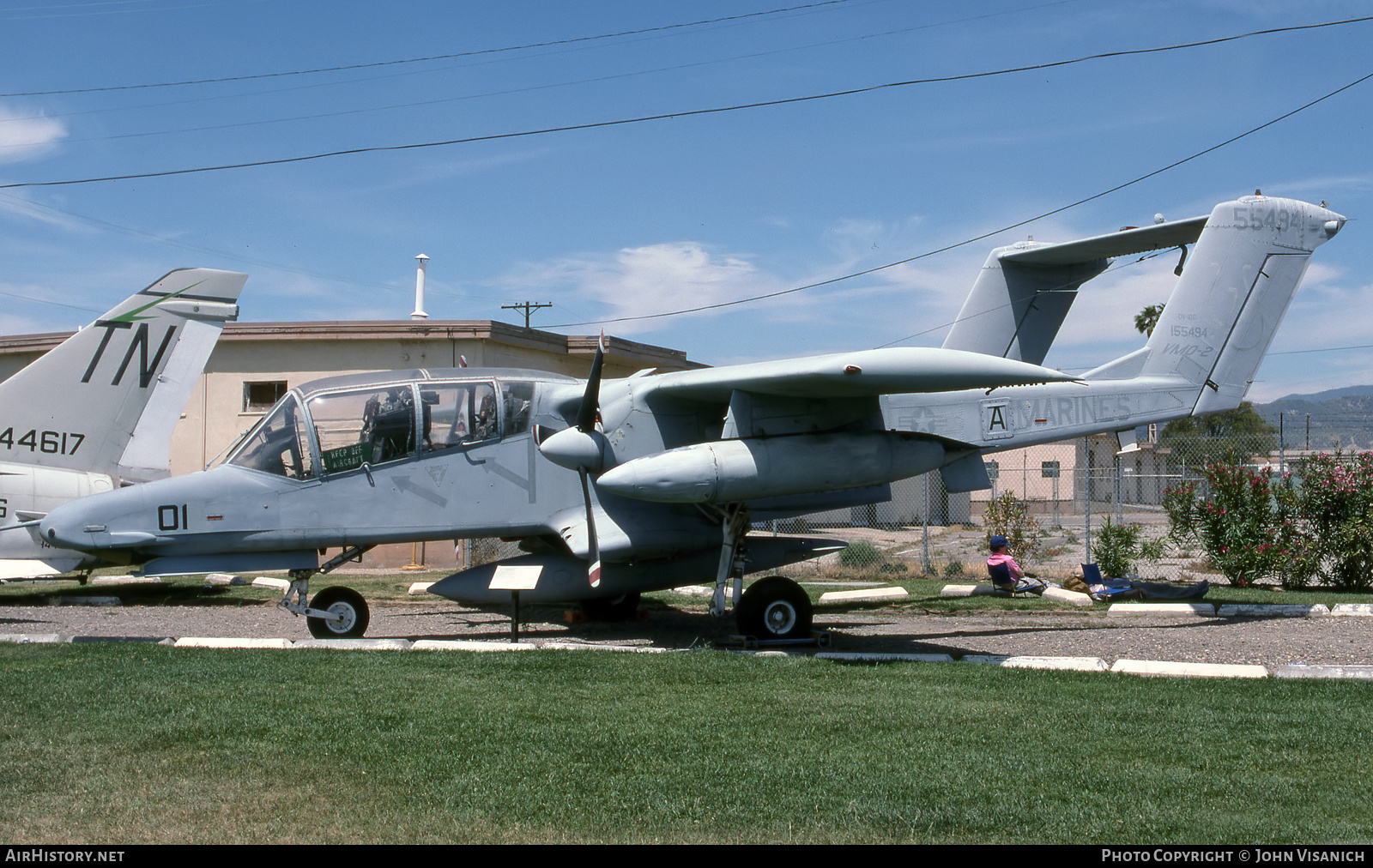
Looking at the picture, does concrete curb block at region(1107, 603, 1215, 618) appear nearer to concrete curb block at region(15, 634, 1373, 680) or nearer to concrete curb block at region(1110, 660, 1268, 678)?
concrete curb block at region(15, 634, 1373, 680)

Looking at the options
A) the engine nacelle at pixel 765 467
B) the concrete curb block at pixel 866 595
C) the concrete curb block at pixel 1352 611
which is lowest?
the concrete curb block at pixel 866 595

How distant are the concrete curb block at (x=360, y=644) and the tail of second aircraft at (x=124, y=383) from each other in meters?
5.82

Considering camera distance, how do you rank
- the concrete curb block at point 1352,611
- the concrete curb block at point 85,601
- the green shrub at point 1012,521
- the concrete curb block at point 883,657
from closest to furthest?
the concrete curb block at point 883,657
the concrete curb block at point 1352,611
the concrete curb block at point 85,601
the green shrub at point 1012,521

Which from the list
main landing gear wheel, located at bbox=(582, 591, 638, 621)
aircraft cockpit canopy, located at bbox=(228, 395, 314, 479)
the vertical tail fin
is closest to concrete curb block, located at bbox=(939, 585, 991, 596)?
the vertical tail fin

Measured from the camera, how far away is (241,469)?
10266mm

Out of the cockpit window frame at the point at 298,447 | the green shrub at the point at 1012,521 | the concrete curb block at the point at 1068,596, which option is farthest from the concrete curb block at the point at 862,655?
the green shrub at the point at 1012,521

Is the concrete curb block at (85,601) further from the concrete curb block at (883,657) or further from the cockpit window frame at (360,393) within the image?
the concrete curb block at (883,657)

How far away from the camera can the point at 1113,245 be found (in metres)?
12.6

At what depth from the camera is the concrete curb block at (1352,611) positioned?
484 inches

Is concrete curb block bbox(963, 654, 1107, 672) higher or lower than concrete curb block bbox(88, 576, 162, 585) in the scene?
higher

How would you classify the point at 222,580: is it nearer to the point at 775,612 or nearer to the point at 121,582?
the point at 121,582

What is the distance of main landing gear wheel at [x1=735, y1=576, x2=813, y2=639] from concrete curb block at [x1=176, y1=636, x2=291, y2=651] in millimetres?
4375

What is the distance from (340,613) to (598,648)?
284cm

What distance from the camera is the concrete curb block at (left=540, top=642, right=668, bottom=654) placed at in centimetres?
945
